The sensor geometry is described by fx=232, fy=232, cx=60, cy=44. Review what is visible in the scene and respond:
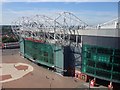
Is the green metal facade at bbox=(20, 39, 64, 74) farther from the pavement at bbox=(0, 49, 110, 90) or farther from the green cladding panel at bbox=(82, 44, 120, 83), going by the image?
the green cladding panel at bbox=(82, 44, 120, 83)

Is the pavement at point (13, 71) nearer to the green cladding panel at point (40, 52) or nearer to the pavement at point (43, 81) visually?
the pavement at point (43, 81)

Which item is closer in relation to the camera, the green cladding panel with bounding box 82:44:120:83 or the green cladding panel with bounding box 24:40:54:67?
the green cladding panel with bounding box 82:44:120:83

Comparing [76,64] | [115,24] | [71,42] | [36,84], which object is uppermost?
[115,24]

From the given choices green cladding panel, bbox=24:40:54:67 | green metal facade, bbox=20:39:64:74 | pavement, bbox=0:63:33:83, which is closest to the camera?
pavement, bbox=0:63:33:83

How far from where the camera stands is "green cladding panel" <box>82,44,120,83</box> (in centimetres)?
4103

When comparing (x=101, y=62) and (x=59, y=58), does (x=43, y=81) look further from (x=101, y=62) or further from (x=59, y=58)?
(x=101, y=62)

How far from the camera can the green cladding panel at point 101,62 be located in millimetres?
41031

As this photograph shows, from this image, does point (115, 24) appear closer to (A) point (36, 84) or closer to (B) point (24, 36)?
(A) point (36, 84)

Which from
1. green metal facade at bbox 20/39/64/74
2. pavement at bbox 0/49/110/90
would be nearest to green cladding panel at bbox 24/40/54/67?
green metal facade at bbox 20/39/64/74

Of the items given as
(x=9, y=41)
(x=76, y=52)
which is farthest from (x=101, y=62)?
(x=9, y=41)

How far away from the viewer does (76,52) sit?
49.8 meters

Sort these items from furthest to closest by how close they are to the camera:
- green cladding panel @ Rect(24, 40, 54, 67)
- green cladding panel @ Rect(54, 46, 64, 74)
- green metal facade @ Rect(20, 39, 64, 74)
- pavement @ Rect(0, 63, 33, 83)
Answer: green cladding panel @ Rect(24, 40, 54, 67), green metal facade @ Rect(20, 39, 64, 74), green cladding panel @ Rect(54, 46, 64, 74), pavement @ Rect(0, 63, 33, 83)

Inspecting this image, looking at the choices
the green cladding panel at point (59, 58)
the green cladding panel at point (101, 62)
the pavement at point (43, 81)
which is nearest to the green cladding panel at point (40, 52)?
the green cladding panel at point (59, 58)

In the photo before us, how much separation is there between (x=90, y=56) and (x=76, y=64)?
5743mm
